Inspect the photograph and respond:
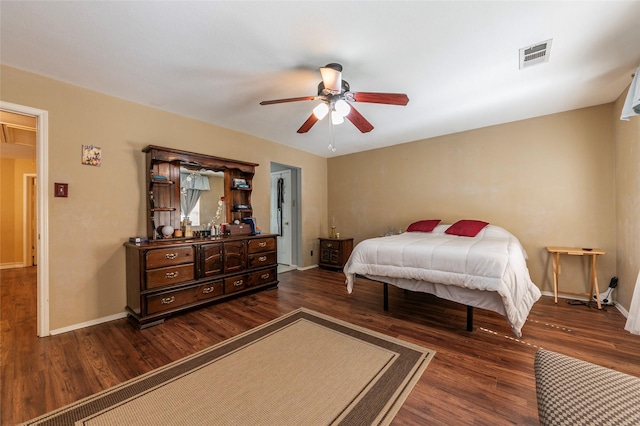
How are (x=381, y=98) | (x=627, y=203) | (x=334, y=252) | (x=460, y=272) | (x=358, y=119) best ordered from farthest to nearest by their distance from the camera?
(x=334, y=252) → (x=627, y=203) → (x=358, y=119) → (x=460, y=272) → (x=381, y=98)

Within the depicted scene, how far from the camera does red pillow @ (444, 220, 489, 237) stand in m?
3.65

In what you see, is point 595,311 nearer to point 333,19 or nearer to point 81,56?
point 333,19

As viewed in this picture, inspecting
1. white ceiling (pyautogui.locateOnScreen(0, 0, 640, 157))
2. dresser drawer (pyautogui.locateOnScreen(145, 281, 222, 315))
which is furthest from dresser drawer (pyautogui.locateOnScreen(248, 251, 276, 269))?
white ceiling (pyautogui.locateOnScreen(0, 0, 640, 157))

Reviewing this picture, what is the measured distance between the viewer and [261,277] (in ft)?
12.5

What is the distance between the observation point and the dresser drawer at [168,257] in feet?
8.89

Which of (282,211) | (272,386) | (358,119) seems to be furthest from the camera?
(282,211)

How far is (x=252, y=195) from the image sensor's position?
4.39m

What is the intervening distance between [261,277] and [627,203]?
4.58m

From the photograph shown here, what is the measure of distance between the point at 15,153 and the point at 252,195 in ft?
17.3

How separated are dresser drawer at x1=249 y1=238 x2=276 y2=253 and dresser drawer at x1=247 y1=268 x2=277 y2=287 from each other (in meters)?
0.33

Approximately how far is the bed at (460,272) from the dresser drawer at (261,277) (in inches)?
56.1

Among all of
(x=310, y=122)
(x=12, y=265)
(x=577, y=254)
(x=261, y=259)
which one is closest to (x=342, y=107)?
(x=310, y=122)

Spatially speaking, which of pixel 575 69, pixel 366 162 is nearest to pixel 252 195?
pixel 366 162

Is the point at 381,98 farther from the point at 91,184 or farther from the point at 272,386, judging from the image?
the point at 91,184
